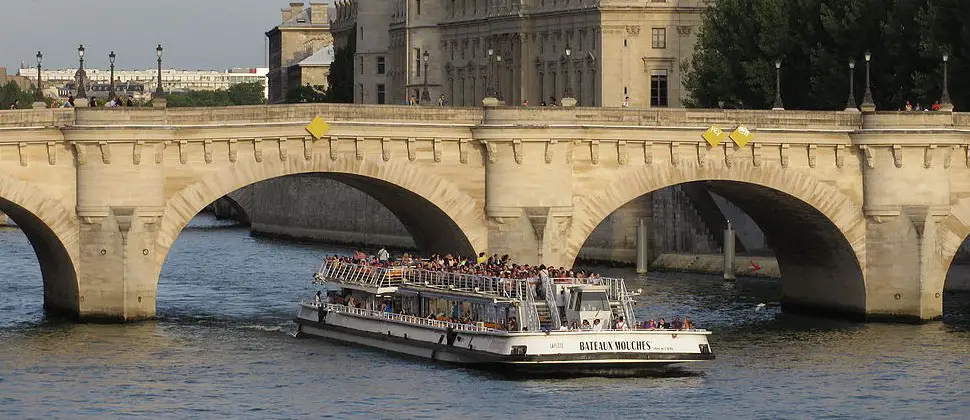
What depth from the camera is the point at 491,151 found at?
301 ft

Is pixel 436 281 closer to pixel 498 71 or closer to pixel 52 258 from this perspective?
pixel 52 258

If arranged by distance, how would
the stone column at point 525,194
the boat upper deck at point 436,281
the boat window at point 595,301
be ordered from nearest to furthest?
the boat window at point 595,301
the boat upper deck at point 436,281
the stone column at point 525,194

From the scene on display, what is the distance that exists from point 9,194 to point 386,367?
46.8ft

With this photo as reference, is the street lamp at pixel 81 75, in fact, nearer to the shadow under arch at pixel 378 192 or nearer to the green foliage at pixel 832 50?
the shadow under arch at pixel 378 192

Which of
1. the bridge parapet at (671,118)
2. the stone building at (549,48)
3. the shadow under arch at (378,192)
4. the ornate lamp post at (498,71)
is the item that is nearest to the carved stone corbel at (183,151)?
the shadow under arch at (378,192)

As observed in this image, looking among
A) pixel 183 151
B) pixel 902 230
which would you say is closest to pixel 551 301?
pixel 183 151

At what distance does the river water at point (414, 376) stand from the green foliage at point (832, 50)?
57.8 feet

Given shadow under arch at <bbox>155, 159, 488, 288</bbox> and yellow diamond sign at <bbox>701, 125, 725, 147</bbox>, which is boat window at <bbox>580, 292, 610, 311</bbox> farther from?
yellow diamond sign at <bbox>701, 125, 725, 147</bbox>

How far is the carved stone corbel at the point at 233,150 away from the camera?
293 feet

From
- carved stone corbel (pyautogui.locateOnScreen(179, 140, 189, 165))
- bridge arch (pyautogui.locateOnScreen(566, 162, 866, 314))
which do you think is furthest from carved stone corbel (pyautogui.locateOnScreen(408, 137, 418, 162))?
carved stone corbel (pyautogui.locateOnScreen(179, 140, 189, 165))

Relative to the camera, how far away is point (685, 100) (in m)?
144

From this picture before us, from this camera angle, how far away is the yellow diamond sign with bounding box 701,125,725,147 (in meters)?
93.2

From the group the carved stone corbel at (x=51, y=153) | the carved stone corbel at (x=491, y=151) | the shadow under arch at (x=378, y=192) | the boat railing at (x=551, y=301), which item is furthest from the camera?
the carved stone corbel at (x=491, y=151)

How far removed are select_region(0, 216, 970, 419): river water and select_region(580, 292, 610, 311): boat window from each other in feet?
10.4
